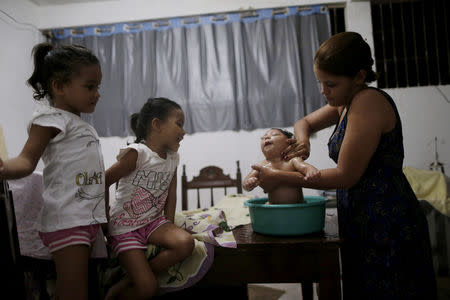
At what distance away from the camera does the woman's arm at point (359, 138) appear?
3.04 feet

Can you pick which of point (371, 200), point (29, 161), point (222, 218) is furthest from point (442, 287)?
point (29, 161)

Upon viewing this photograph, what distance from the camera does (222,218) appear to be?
4.09 feet

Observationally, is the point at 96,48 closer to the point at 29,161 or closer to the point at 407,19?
the point at 29,161

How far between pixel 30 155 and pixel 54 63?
0.33 m

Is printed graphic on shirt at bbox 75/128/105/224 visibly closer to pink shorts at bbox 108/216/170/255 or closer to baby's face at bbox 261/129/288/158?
pink shorts at bbox 108/216/170/255

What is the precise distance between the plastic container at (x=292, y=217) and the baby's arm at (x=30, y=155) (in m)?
0.69

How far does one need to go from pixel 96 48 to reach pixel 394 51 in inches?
136

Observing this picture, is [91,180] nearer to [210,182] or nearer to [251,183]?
[251,183]

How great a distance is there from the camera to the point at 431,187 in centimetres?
249

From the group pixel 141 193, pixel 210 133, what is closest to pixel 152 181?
pixel 141 193

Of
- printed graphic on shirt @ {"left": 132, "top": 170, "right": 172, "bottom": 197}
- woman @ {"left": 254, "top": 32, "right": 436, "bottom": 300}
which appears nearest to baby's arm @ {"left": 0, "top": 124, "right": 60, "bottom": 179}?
printed graphic on shirt @ {"left": 132, "top": 170, "right": 172, "bottom": 197}

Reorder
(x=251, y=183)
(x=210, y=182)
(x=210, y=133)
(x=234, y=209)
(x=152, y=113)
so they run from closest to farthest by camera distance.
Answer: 1. (x=251, y=183)
2. (x=152, y=113)
3. (x=234, y=209)
4. (x=210, y=182)
5. (x=210, y=133)

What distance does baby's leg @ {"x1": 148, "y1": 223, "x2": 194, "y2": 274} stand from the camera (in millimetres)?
984

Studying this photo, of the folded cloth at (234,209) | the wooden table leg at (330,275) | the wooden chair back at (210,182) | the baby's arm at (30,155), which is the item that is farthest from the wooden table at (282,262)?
the wooden chair back at (210,182)
